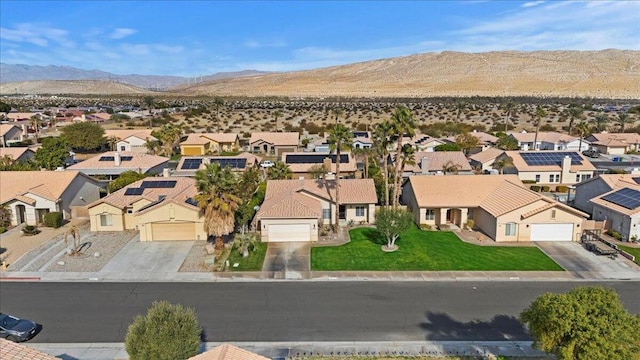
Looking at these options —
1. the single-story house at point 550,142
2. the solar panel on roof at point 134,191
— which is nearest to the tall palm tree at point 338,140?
the solar panel on roof at point 134,191

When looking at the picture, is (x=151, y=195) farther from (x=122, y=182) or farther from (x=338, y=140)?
(x=338, y=140)

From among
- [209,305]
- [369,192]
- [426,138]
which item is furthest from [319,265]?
[426,138]

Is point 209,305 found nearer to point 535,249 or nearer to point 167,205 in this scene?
point 167,205

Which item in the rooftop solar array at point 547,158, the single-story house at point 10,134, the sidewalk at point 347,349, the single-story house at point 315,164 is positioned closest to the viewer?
the sidewalk at point 347,349

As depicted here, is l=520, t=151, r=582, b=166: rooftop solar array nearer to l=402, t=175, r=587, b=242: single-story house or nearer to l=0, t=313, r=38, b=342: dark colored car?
l=402, t=175, r=587, b=242: single-story house

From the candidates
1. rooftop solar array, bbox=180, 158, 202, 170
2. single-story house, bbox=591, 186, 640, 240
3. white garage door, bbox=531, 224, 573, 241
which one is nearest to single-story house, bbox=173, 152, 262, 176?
rooftop solar array, bbox=180, 158, 202, 170

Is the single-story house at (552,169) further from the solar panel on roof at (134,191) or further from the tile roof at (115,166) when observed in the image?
the tile roof at (115,166)
